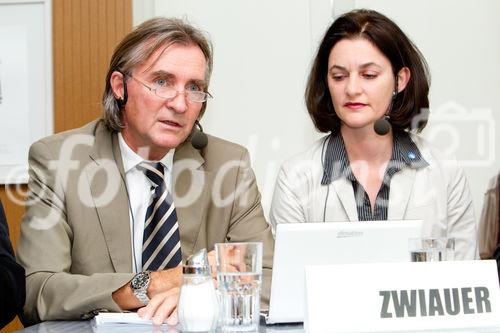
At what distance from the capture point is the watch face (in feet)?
6.04

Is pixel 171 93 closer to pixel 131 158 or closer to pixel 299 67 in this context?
pixel 131 158

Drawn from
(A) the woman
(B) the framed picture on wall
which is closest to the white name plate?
(A) the woman

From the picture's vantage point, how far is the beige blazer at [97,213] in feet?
6.27

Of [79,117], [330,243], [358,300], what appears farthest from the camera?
[79,117]

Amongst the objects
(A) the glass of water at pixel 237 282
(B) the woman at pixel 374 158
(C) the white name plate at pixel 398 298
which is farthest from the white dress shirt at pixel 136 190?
(C) the white name plate at pixel 398 298

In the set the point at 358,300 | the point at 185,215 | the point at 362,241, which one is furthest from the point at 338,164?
the point at 358,300

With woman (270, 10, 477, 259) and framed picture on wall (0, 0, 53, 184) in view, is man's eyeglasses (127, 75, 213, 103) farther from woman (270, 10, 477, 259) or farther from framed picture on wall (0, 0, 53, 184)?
framed picture on wall (0, 0, 53, 184)

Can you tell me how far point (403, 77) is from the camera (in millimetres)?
2639

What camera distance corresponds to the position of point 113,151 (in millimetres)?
2299

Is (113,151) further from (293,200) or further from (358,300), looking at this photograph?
(358,300)

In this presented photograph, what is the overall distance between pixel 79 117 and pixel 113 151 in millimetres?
821

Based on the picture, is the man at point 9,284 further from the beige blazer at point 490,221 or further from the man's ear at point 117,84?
the beige blazer at point 490,221

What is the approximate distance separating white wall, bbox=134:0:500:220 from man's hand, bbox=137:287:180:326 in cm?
155

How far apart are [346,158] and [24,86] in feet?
4.43
